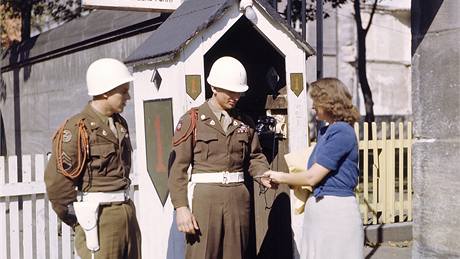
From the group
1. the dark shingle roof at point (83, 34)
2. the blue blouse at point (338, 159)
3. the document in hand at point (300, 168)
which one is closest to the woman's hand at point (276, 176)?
the document in hand at point (300, 168)

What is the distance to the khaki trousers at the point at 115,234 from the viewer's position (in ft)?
14.7

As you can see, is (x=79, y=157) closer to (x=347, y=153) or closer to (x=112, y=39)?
(x=347, y=153)

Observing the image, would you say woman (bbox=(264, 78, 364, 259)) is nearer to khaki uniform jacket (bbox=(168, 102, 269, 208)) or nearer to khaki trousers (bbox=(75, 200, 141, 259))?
khaki uniform jacket (bbox=(168, 102, 269, 208))

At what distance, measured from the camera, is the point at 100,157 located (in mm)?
4508

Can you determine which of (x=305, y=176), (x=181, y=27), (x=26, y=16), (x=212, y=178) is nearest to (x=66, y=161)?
(x=212, y=178)

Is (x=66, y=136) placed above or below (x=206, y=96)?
below

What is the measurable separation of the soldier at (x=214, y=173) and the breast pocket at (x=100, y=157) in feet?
1.41

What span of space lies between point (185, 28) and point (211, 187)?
130cm

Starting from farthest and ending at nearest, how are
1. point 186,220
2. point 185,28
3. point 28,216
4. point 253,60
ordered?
point 28,216 → point 253,60 → point 185,28 → point 186,220

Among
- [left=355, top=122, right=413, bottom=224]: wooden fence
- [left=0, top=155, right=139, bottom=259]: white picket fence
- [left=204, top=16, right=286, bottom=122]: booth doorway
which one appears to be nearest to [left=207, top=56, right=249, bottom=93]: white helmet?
[left=204, top=16, right=286, bottom=122]: booth doorway

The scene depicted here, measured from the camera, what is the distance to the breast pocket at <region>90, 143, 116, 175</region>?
14.7 ft

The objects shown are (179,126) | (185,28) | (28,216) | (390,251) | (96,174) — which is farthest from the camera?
(390,251)

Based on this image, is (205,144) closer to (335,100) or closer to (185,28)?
(335,100)

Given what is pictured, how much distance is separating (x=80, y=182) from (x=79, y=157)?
173 mm
